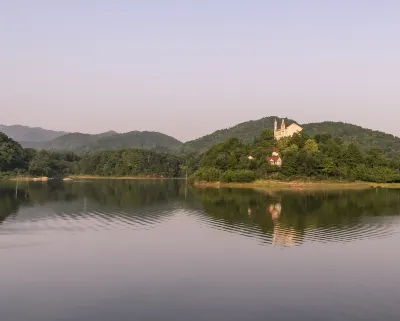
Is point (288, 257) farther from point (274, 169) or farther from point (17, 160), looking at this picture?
point (17, 160)

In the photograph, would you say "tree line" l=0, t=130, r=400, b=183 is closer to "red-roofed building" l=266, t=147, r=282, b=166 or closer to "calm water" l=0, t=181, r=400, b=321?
"red-roofed building" l=266, t=147, r=282, b=166

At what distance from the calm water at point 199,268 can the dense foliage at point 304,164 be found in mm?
69923

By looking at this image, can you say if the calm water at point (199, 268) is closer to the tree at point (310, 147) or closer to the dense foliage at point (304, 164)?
the dense foliage at point (304, 164)

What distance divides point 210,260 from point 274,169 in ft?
312

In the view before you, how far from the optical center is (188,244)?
36969 millimetres

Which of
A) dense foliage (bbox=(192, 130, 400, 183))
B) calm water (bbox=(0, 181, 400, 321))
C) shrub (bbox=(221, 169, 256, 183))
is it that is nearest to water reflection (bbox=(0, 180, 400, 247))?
calm water (bbox=(0, 181, 400, 321))

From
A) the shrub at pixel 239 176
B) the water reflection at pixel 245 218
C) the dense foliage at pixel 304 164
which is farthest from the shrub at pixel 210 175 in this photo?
the water reflection at pixel 245 218

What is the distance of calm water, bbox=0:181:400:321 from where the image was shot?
20734 mm

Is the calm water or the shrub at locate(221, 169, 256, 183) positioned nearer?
the calm water

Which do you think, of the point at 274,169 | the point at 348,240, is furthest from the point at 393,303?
the point at 274,169

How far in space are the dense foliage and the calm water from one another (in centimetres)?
6992

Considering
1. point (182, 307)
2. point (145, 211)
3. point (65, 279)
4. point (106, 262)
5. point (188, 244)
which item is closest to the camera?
point (182, 307)

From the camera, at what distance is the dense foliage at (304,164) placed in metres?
122

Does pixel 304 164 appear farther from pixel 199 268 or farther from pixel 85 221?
pixel 199 268
